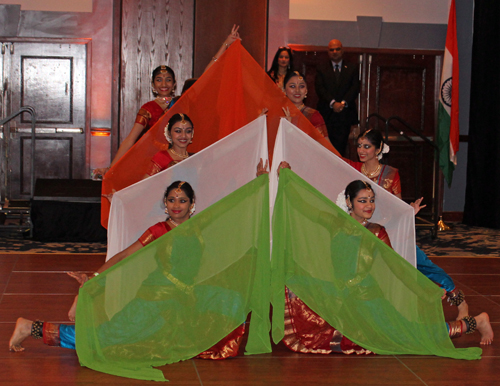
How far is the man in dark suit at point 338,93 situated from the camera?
247 inches

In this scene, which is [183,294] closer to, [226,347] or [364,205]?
[226,347]

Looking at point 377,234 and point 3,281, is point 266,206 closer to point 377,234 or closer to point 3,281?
point 377,234

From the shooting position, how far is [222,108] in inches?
158

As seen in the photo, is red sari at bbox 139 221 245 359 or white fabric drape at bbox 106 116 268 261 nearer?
red sari at bbox 139 221 245 359

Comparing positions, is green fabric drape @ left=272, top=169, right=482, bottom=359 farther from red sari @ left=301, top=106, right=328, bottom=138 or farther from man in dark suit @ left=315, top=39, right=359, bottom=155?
man in dark suit @ left=315, top=39, right=359, bottom=155

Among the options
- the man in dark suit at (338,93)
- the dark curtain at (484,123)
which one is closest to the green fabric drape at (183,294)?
the man in dark suit at (338,93)

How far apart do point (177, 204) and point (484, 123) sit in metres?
5.20

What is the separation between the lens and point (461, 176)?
7.82m

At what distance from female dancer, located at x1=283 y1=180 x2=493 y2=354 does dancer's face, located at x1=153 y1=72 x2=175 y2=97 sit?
1.61 meters

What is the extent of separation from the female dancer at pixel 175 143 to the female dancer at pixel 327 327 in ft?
Result: 3.42

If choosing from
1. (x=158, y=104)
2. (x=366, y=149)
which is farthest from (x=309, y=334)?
(x=158, y=104)

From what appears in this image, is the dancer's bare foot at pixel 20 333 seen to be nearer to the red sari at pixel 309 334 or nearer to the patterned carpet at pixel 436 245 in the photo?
the red sari at pixel 309 334

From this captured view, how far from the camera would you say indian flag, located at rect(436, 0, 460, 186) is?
7.14 metres

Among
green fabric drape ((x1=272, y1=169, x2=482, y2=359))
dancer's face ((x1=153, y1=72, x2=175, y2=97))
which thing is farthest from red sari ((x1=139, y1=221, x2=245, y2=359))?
dancer's face ((x1=153, y1=72, x2=175, y2=97))
